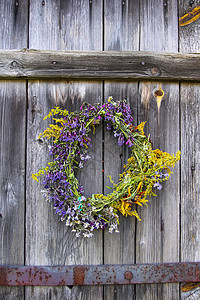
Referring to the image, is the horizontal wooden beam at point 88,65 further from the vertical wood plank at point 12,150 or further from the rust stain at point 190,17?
the rust stain at point 190,17

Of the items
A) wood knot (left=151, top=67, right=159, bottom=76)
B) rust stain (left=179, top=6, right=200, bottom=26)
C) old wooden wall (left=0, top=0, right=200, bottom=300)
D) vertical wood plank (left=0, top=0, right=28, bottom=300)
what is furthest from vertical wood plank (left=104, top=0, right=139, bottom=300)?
vertical wood plank (left=0, top=0, right=28, bottom=300)

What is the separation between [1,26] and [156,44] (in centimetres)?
84

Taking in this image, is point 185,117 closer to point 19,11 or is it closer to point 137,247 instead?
point 137,247

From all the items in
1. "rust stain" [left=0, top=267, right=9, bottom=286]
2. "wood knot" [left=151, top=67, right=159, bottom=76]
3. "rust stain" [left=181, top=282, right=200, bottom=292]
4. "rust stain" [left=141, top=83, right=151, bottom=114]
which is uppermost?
"wood knot" [left=151, top=67, right=159, bottom=76]

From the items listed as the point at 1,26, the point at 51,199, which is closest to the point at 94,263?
the point at 51,199

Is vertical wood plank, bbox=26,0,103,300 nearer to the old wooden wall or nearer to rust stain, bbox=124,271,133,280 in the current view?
the old wooden wall

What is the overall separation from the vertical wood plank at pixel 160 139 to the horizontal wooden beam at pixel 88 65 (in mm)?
81

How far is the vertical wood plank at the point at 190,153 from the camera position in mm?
1451

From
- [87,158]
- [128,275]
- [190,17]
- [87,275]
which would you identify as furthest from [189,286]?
[190,17]

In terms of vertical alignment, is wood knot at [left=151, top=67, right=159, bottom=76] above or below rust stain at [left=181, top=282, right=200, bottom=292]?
above

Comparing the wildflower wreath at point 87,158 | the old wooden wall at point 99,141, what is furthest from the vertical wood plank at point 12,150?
the wildflower wreath at point 87,158

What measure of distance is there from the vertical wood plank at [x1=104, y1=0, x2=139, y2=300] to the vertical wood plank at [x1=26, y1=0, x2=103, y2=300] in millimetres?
41

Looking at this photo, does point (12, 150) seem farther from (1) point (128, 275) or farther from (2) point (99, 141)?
(1) point (128, 275)

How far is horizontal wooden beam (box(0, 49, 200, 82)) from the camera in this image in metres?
1.38
